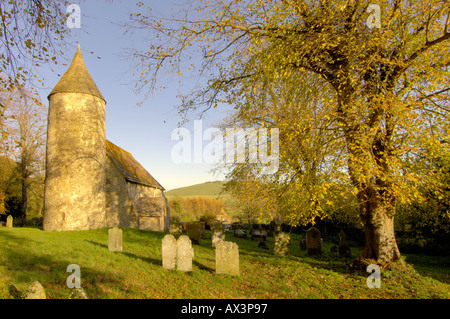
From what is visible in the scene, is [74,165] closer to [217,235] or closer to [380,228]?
[217,235]

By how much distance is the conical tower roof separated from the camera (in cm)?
1883

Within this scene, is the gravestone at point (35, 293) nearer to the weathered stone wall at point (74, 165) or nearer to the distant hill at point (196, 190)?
the weathered stone wall at point (74, 165)

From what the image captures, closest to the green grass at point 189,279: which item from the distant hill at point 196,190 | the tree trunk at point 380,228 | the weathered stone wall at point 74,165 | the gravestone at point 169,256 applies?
the gravestone at point 169,256

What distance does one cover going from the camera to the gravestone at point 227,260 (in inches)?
313

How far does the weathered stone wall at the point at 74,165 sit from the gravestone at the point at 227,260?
13228mm

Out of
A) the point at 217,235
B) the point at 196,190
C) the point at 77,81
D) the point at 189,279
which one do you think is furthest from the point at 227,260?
the point at 196,190

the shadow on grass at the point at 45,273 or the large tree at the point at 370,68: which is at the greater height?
the large tree at the point at 370,68

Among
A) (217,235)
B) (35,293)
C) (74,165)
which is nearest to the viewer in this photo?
(35,293)

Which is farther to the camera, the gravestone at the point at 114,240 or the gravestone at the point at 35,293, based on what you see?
the gravestone at the point at 114,240

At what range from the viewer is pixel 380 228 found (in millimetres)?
8023

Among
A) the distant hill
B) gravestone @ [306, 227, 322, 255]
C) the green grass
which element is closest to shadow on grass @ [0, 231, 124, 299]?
the green grass

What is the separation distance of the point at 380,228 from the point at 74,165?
17.7m
